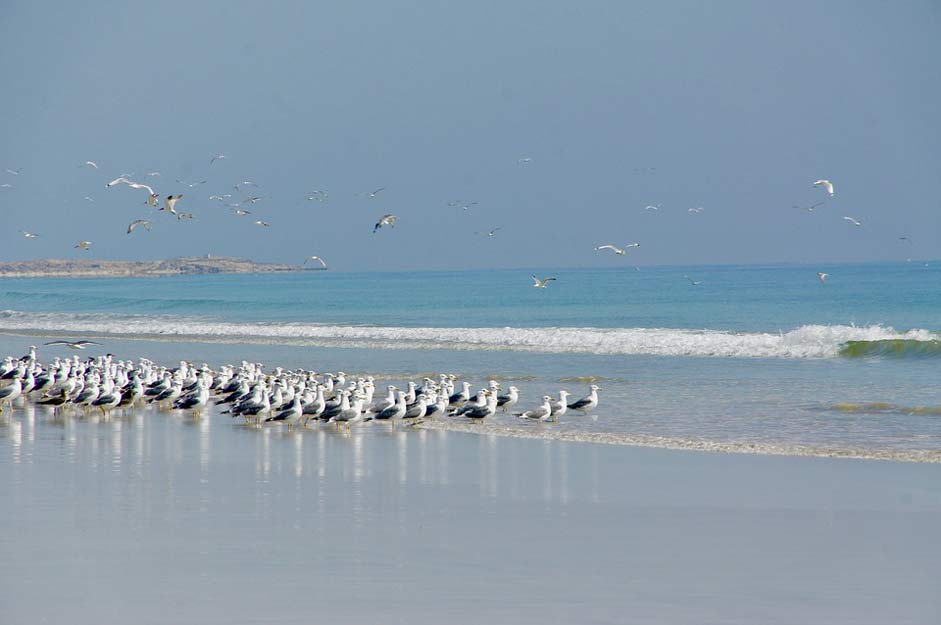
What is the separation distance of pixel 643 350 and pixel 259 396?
61.5 ft

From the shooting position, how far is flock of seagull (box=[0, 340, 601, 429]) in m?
20.3

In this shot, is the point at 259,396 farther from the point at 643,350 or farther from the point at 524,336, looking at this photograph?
the point at 524,336

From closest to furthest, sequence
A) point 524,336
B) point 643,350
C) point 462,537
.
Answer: point 462,537, point 643,350, point 524,336

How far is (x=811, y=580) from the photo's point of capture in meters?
9.34

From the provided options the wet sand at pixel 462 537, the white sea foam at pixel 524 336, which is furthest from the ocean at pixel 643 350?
the wet sand at pixel 462 537

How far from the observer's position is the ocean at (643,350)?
767 inches

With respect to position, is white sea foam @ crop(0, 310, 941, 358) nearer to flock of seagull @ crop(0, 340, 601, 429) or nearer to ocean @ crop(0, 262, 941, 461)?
ocean @ crop(0, 262, 941, 461)

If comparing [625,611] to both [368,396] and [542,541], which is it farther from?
[368,396]

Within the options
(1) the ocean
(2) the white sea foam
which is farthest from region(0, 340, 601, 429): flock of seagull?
(2) the white sea foam

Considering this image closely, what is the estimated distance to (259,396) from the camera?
821 inches

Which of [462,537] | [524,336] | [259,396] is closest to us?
[462,537]

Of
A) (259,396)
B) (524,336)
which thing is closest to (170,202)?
(259,396)

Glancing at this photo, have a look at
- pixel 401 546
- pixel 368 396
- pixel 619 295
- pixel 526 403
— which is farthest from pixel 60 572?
pixel 619 295

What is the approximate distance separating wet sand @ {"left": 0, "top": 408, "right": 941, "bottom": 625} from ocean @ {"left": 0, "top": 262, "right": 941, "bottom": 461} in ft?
10.8
